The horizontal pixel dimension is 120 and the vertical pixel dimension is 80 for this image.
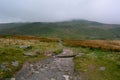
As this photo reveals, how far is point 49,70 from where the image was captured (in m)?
25.5

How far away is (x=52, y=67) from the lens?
26.6 meters

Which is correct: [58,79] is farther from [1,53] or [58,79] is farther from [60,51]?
[60,51]

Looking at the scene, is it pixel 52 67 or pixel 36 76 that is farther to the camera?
pixel 52 67

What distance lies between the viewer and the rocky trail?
922 inches

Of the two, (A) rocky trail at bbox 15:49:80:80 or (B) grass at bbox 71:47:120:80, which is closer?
(A) rocky trail at bbox 15:49:80:80

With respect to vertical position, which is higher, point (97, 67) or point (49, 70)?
point (49, 70)

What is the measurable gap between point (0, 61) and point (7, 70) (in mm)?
2941

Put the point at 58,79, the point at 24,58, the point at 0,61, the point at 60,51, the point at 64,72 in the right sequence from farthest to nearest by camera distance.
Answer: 1. the point at 60,51
2. the point at 24,58
3. the point at 0,61
4. the point at 64,72
5. the point at 58,79

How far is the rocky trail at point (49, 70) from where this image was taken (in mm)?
23425

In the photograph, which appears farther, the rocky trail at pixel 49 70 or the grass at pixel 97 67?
the grass at pixel 97 67

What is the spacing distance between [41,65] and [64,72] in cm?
327

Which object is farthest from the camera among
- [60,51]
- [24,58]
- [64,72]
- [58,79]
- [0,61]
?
[60,51]

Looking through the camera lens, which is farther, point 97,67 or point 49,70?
point 97,67

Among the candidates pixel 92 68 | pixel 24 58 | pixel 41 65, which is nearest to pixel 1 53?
pixel 24 58
